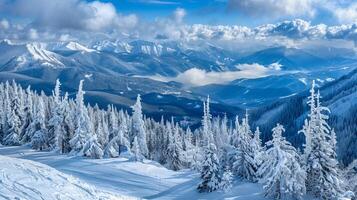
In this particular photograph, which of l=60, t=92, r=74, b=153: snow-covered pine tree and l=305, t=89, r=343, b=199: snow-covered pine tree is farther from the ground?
l=60, t=92, r=74, b=153: snow-covered pine tree

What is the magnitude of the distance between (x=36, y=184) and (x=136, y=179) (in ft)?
89.9

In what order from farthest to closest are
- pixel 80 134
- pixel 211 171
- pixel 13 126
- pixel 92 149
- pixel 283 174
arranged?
pixel 13 126 → pixel 80 134 → pixel 92 149 → pixel 211 171 → pixel 283 174

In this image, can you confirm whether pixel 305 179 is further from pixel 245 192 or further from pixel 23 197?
pixel 23 197

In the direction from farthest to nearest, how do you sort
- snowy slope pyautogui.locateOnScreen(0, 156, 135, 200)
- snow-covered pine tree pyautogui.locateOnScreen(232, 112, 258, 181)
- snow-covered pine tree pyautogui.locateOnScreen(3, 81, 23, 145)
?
1. snow-covered pine tree pyautogui.locateOnScreen(3, 81, 23, 145)
2. snow-covered pine tree pyautogui.locateOnScreen(232, 112, 258, 181)
3. snowy slope pyautogui.locateOnScreen(0, 156, 135, 200)

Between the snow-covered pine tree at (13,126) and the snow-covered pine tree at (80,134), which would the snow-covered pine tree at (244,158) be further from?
the snow-covered pine tree at (13,126)

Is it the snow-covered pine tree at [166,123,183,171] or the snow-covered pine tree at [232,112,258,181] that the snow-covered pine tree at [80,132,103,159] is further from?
the snow-covered pine tree at [166,123,183,171]

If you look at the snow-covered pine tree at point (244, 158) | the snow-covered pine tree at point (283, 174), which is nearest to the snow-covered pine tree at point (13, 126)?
the snow-covered pine tree at point (244, 158)

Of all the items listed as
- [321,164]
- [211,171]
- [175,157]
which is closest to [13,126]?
[175,157]

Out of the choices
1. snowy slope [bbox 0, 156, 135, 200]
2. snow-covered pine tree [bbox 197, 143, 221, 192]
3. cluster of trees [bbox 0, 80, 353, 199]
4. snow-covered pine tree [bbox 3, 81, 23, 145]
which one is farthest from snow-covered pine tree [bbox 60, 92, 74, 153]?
snowy slope [bbox 0, 156, 135, 200]

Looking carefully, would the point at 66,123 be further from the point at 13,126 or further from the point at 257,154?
the point at 257,154

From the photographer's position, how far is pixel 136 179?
59031mm

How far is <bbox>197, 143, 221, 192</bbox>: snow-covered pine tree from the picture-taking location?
167ft

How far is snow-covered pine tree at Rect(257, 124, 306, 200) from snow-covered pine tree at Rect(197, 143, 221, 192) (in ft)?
22.4

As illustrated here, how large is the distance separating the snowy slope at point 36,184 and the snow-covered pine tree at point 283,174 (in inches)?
583
